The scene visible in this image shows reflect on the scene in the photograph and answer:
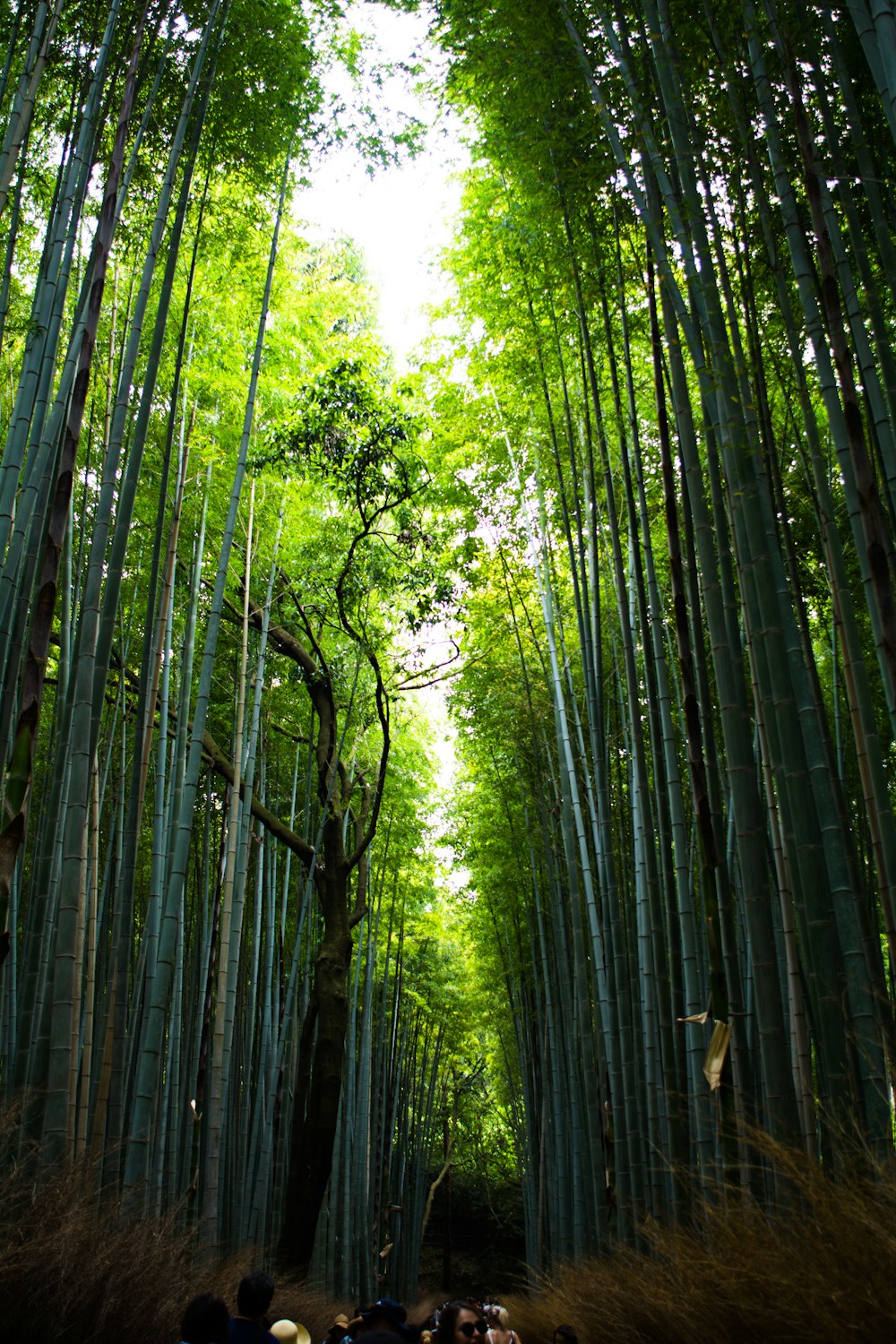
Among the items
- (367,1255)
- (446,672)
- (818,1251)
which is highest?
(446,672)

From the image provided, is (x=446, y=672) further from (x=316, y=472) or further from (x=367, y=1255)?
(x=367, y=1255)

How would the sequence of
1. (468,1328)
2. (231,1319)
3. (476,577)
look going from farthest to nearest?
(476,577) → (468,1328) → (231,1319)

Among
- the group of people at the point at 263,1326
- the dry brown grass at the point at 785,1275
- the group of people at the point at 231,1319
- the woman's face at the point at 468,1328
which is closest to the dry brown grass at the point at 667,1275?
the dry brown grass at the point at 785,1275

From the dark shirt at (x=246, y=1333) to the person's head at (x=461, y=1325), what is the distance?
1.35ft

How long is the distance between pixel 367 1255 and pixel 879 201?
873 cm

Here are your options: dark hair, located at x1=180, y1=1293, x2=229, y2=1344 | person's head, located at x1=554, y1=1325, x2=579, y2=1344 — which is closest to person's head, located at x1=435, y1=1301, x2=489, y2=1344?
dark hair, located at x1=180, y1=1293, x2=229, y2=1344

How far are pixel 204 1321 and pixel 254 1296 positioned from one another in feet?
0.64

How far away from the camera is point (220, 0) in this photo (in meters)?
3.47

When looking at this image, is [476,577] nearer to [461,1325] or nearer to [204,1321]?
[461,1325]

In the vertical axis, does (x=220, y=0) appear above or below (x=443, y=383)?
below

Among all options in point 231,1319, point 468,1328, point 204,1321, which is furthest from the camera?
point 468,1328

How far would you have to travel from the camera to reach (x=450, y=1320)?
6.98 feet

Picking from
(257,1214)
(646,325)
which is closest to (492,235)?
(646,325)

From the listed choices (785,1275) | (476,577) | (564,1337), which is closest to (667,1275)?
(785,1275)
